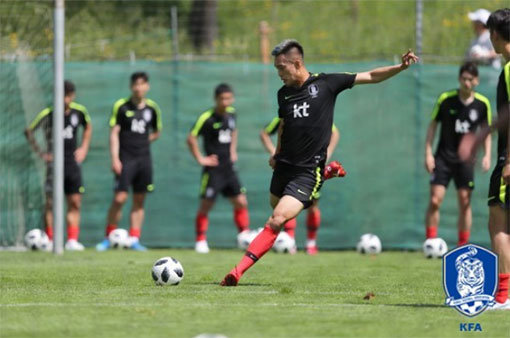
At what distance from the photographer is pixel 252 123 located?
17.3 meters

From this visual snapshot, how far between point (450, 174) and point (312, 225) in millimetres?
2293

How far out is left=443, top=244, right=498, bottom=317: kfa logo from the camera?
762cm

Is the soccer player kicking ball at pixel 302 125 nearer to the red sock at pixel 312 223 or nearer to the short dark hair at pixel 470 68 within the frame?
the short dark hair at pixel 470 68

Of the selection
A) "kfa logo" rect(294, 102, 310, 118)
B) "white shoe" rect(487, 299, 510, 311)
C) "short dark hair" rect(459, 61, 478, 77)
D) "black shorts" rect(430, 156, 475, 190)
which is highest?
"short dark hair" rect(459, 61, 478, 77)

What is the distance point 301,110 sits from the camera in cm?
1055

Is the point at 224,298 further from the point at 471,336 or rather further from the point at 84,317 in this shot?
the point at 471,336

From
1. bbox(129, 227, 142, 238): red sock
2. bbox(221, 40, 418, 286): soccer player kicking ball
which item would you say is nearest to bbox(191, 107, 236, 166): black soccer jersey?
bbox(129, 227, 142, 238): red sock

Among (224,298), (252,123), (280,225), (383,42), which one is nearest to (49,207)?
(252,123)

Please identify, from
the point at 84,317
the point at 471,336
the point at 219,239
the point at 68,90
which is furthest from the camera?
the point at 219,239

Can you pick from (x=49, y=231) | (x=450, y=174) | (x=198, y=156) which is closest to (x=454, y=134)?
(x=450, y=174)

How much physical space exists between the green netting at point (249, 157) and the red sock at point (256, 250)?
6.88 m

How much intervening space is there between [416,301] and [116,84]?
9632mm

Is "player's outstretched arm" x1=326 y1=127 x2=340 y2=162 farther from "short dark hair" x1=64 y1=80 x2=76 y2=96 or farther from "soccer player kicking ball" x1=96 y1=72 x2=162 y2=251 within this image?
"short dark hair" x1=64 y1=80 x2=76 y2=96

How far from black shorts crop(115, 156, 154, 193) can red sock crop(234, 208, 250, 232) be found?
1.32m
